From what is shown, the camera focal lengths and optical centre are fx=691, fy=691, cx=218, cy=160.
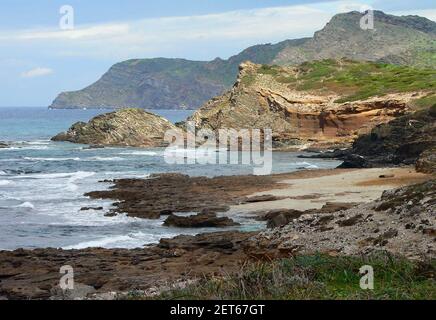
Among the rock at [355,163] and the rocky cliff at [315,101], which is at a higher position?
the rocky cliff at [315,101]

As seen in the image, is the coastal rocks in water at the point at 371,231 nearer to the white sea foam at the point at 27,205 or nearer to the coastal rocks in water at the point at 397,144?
the white sea foam at the point at 27,205

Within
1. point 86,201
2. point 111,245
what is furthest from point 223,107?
point 111,245

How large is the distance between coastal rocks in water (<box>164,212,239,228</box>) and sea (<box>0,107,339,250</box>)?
382mm

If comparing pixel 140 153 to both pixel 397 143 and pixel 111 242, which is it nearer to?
pixel 397 143

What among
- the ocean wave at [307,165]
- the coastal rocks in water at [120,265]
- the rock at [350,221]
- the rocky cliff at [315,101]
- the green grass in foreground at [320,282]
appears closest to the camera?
the green grass in foreground at [320,282]

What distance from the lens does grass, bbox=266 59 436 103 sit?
229ft

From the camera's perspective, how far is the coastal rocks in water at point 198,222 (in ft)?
85.3

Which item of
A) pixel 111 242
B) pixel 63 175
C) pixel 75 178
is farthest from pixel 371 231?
pixel 63 175

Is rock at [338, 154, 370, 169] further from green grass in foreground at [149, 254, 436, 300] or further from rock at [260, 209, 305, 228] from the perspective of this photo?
green grass in foreground at [149, 254, 436, 300]

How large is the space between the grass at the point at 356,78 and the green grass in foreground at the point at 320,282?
193 ft

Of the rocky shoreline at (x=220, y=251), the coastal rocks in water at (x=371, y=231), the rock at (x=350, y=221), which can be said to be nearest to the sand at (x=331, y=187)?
the rocky shoreline at (x=220, y=251)

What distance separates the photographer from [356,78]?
3130 inches

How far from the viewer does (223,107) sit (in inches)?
3041
